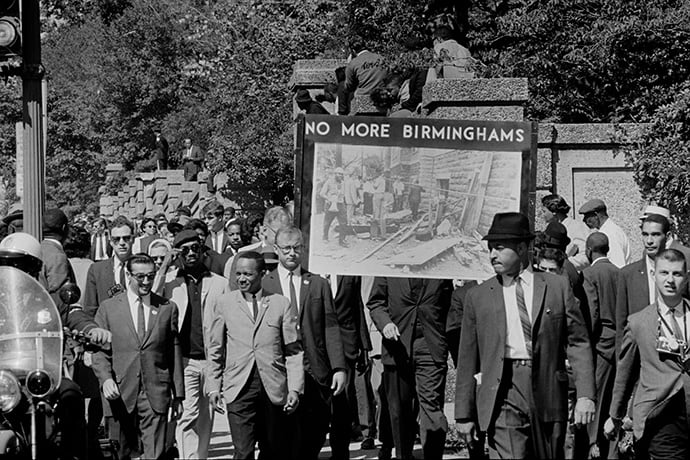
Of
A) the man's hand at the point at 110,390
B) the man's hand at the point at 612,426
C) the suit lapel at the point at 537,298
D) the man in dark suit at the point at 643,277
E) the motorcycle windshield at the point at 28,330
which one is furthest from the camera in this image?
the man's hand at the point at 110,390

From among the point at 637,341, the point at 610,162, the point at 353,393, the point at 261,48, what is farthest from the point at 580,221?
the point at 261,48

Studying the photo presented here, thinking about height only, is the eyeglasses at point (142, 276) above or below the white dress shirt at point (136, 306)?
above

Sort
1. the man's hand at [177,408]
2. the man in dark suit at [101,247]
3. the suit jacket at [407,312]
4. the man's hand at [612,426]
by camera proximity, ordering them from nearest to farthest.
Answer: the man's hand at [612,426] < the man's hand at [177,408] < the suit jacket at [407,312] < the man in dark suit at [101,247]

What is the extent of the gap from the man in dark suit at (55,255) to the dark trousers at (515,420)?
3.81 metres

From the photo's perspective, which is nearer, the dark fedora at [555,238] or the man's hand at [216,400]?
the man's hand at [216,400]

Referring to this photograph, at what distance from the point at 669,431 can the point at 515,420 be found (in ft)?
3.81

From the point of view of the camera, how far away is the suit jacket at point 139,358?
10.2 m

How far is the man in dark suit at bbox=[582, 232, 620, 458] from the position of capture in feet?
34.7

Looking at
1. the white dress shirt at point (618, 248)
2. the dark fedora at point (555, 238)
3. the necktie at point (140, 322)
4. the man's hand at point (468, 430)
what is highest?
the dark fedora at point (555, 238)

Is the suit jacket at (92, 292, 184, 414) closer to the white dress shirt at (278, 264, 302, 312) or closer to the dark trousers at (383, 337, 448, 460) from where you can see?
the white dress shirt at (278, 264, 302, 312)

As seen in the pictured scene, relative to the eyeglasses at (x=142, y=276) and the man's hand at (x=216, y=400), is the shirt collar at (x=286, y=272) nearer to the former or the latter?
the eyeglasses at (x=142, y=276)

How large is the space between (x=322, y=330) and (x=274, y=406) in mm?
976

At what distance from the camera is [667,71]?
18.0 meters

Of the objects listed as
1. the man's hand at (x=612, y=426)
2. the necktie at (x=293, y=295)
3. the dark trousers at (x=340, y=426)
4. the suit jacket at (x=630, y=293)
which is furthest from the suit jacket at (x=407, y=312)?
the man's hand at (x=612, y=426)
